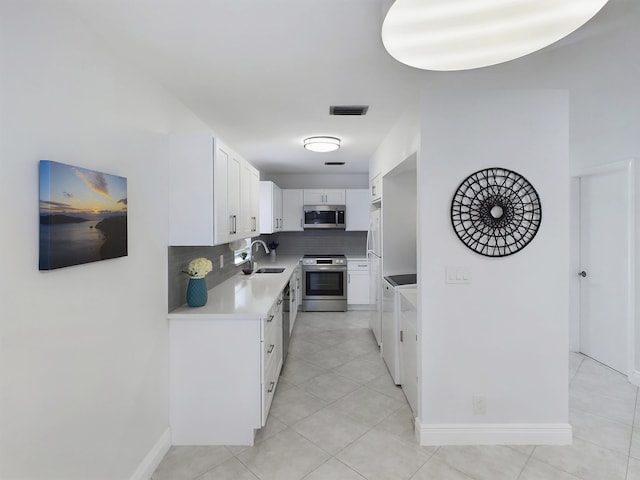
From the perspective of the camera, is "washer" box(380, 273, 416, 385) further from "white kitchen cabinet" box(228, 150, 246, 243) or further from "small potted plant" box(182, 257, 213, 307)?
"small potted plant" box(182, 257, 213, 307)

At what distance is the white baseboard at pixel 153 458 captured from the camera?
1.95m

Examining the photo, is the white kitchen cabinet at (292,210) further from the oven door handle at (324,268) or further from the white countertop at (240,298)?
the white countertop at (240,298)

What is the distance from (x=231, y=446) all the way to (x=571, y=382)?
9.91 feet

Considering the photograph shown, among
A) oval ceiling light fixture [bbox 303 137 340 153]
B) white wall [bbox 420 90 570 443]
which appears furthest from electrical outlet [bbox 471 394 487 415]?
oval ceiling light fixture [bbox 303 137 340 153]

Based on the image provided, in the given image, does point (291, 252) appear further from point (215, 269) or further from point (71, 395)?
point (71, 395)

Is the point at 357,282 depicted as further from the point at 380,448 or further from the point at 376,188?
the point at 380,448

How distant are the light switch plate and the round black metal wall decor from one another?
18cm

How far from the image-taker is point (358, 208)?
19.9 feet

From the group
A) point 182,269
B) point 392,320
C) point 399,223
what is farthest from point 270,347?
point 399,223

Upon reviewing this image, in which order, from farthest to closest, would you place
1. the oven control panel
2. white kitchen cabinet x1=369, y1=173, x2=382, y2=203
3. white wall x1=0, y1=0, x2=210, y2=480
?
1. the oven control panel
2. white kitchen cabinet x1=369, y1=173, x2=382, y2=203
3. white wall x1=0, y1=0, x2=210, y2=480

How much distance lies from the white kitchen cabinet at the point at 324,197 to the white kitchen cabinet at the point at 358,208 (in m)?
0.12

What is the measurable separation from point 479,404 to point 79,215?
2530mm

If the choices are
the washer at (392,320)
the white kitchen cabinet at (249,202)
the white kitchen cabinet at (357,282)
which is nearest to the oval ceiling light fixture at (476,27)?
the washer at (392,320)

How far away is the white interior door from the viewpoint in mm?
3307
